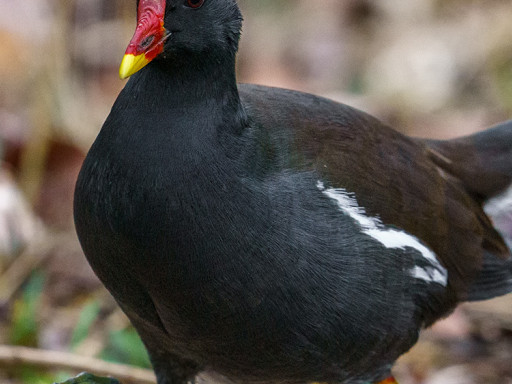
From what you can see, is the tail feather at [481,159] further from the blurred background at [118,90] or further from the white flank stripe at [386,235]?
the blurred background at [118,90]

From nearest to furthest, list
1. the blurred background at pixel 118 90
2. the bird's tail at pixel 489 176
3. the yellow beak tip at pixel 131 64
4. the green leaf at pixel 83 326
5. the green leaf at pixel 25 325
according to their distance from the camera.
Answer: the yellow beak tip at pixel 131 64 → the bird's tail at pixel 489 176 → the green leaf at pixel 25 325 → the green leaf at pixel 83 326 → the blurred background at pixel 118 90

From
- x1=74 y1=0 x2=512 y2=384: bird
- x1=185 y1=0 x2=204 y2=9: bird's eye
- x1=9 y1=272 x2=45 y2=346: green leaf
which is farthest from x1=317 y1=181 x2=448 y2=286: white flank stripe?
x1=9 y1=272 x2=45 y2=346: green leaf

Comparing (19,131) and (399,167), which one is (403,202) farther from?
(19,131)

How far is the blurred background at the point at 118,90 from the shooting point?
A: 449cm

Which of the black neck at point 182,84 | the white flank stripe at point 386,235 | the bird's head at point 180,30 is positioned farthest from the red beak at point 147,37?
the white flank stripe at point 386,235

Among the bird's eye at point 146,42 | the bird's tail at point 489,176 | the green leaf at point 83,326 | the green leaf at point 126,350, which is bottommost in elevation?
the green leaf at point 126,350

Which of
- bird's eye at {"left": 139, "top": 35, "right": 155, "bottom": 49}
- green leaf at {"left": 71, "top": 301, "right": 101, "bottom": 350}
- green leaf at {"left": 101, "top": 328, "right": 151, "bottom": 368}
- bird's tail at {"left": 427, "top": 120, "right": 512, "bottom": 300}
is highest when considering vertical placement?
bird's eye at {"left": 139, "top": 35, "right": 155, "bottom": 49}

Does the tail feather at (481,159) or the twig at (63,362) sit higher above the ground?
the tail feather at (481,159)

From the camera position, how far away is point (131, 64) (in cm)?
256

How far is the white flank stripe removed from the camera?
312 centimetres

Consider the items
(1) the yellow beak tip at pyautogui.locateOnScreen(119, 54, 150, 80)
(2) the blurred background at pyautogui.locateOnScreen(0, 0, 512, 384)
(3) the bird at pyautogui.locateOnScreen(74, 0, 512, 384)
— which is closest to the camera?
(1) the yellow beak tip at pyautogui.locateOnScreen(119, 54, 150, 80)

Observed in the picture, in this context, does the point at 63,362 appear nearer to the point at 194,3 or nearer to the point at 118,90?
the point at 194,3

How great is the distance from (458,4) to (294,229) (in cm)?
587

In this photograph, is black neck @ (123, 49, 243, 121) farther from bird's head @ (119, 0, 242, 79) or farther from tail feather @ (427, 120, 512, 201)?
tail feather @ (427, 120, 512, 201)
